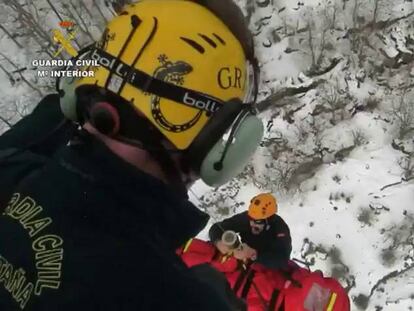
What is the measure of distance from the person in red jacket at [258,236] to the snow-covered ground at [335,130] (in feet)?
3.62

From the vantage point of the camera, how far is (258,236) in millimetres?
2434

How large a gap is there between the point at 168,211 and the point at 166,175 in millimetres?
83

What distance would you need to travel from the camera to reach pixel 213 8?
104 cm

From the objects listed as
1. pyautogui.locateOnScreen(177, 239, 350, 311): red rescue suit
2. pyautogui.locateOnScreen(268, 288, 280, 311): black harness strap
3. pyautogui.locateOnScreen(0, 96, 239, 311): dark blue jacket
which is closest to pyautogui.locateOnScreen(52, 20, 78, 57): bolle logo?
pyautogui.locateOnScreen(177, 239, 350, 311): red rescue suit

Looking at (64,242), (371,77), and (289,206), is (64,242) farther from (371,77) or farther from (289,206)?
(371,77)

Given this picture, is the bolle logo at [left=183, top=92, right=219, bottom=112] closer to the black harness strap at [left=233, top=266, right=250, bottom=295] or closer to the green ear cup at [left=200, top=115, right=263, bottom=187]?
the green ear cup at [left=200, top=115, right=263, bottom=187]

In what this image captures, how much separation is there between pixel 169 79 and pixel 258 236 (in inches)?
63.5

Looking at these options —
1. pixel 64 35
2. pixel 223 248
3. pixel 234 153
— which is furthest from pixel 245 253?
pixel 64 35

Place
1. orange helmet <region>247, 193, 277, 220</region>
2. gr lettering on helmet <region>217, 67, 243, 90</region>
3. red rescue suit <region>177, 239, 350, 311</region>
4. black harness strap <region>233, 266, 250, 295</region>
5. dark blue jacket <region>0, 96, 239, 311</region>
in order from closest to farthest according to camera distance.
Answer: dark blue jacket <region>0, 96, 239, 311</region> → gr lettering on helmet <region>217, 67, 243, 90</region> → red rescue suit <region>177, 239, 350, 311</region> → black harness strap <region>233, 266, 250, 295</region> → orange helmet <region>247, 193, 277, 220</region>

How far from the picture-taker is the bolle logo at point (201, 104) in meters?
0.93

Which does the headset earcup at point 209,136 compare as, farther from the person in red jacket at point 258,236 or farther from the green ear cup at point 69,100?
the person in red jacket at point 258,236

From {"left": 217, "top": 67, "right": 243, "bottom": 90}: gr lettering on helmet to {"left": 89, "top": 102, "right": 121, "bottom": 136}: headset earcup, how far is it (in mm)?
200

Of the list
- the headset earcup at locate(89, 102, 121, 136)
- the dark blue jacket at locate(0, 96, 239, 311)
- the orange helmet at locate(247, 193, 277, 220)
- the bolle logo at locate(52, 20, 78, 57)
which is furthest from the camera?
the bolle logo at locate(52, 20, 78, 57)

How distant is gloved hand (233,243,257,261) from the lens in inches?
92.0
